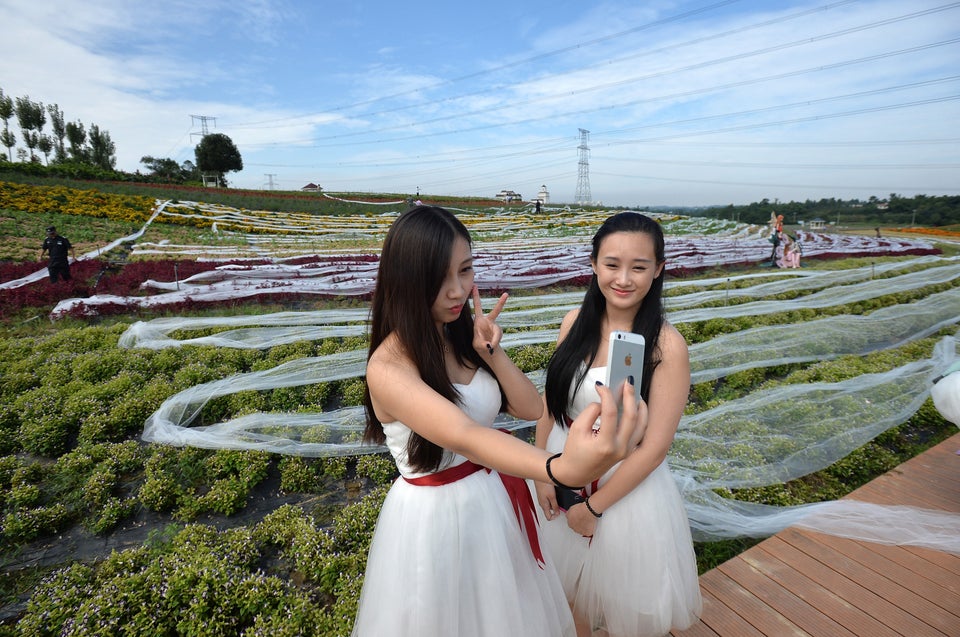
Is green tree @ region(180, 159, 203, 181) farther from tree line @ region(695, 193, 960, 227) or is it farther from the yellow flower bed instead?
tree line @ region(695, 193, 960, 227)

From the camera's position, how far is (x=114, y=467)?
3941 millimetres

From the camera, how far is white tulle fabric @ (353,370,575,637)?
1.54 meters

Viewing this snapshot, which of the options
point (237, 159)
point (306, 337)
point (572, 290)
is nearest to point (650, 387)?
point (306, 337)

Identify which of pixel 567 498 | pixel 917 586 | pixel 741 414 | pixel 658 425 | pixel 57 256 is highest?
pixel 57 256

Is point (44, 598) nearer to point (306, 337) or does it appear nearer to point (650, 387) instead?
point (650, 387)

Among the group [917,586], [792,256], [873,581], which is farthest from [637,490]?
[792,256]

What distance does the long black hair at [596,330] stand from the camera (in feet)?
5.96

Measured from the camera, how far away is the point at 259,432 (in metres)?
4.24

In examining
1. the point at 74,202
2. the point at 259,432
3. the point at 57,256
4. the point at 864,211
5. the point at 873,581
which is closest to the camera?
the point at 873,581

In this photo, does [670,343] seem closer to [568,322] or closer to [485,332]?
[568,322]

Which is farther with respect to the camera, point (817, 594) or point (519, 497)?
point (817, 594)

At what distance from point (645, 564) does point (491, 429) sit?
44.2 inches

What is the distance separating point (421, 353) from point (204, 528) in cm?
278

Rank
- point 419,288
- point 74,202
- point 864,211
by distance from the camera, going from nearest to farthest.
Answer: point 419,288
point 74,202
point 864,211
